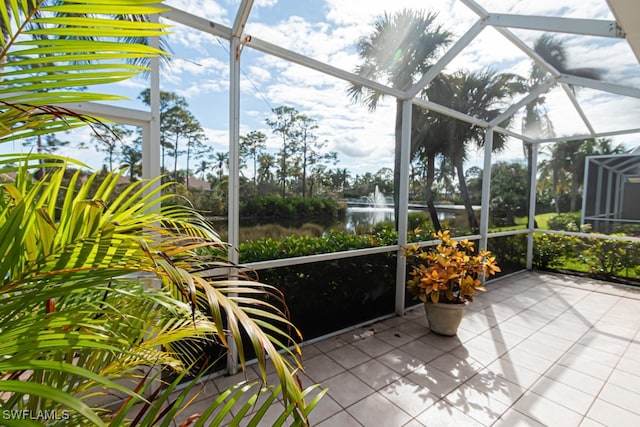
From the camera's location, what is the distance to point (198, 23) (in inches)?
79.5

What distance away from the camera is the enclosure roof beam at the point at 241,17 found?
1918 millimetres

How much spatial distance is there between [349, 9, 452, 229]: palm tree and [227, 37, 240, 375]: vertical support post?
3.49 feet

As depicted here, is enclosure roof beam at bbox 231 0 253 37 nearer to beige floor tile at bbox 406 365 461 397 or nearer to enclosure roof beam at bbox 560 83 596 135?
beige floor tile at bbox 406 365 461 397

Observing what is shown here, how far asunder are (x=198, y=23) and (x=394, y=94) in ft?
6.91

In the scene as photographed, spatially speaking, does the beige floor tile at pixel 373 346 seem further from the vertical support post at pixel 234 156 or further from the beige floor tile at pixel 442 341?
the vertical support post at pixel 234 156

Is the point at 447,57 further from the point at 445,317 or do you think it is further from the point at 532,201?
the point at 532,201

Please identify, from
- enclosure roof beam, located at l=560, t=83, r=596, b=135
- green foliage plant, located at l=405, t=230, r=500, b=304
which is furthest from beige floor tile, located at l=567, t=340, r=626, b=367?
enclosure roof beam, located at l=560, t=83, r=596, b=135

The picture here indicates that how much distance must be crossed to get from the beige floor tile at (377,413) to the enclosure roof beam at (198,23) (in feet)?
9.43

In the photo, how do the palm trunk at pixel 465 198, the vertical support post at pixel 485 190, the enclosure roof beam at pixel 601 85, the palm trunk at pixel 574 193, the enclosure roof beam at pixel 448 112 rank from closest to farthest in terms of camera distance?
the enclosure roof beam at pixel 601 85 < the enclosure roof beam at pixel 448 112 < the palm trunk at pixel 465 198 < the vertical support post at pixel 485 190 < the palm trunk at pixel 574 193

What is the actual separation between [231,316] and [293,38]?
2.29 m

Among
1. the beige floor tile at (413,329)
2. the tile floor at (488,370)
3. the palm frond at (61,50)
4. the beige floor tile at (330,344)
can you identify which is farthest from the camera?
the beige floor tile at (413,329)

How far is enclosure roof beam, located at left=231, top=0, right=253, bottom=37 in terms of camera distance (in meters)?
1.92

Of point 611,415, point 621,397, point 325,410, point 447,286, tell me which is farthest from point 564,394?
point 325,410

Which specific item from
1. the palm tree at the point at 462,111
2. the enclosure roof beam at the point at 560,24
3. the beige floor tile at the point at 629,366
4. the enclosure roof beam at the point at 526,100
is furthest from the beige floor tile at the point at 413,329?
the enclosure roof beam at the point at 526,100
